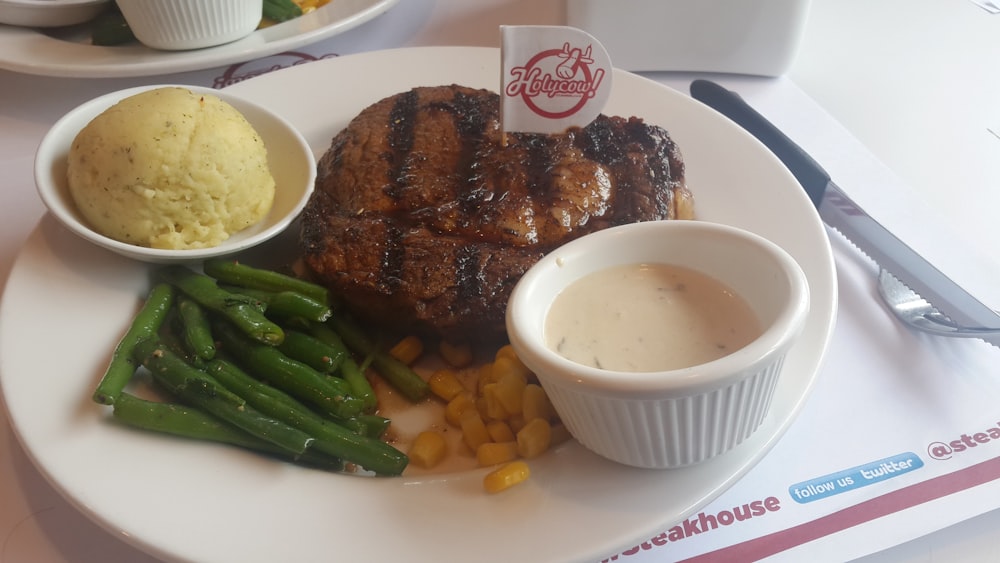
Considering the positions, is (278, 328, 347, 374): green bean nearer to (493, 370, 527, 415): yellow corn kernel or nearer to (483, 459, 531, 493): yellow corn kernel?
(493, 370, 527, 415): yellow corn kernel

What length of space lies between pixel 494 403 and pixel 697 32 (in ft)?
8.74

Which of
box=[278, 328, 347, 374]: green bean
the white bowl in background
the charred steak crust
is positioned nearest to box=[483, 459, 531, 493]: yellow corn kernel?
the charred steak crust

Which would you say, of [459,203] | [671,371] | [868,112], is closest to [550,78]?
Result: [459,203]

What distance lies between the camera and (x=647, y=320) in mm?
2207

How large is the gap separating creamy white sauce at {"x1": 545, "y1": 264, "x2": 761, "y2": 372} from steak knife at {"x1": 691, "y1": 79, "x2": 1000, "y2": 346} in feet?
3.51

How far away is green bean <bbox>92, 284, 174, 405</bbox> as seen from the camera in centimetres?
228

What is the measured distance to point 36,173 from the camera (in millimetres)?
2820

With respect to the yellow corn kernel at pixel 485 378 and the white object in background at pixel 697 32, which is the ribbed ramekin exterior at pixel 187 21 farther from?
the yellow corn kernel at pixel 485 378

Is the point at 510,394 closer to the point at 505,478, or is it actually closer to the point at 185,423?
the point at 505,478

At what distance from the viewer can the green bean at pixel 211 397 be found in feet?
7.51

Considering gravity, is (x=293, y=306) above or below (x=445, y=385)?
above

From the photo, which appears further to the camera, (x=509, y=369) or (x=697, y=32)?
(x=697, y=32)

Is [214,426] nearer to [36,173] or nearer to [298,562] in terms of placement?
[298,562]

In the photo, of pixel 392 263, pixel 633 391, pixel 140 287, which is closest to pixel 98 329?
pixel 140 287
